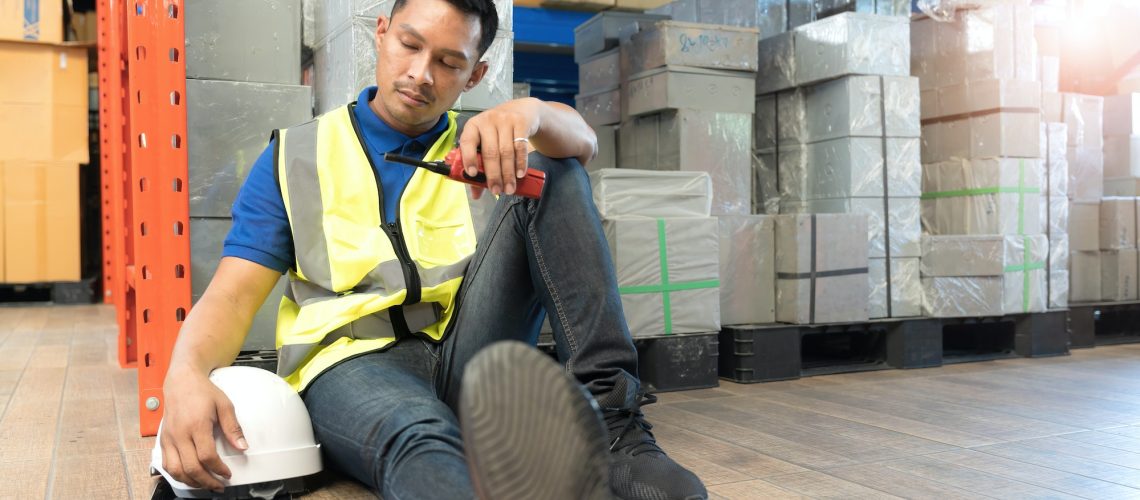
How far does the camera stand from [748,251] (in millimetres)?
3578

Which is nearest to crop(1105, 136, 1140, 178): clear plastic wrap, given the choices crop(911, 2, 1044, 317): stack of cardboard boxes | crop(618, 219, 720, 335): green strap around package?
crop(911, 2, 1044, 317): stack of cardboard boxes

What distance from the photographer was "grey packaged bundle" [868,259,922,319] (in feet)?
12.4

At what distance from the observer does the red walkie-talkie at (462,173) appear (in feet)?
4.72

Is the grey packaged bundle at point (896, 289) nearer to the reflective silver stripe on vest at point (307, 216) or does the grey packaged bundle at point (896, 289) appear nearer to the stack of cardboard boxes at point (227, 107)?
the stack of cardboard boxes at point (227, 107)

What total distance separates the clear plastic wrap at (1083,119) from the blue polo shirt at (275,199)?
3.84 meters

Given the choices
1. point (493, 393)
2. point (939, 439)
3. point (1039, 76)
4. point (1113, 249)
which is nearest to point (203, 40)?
point (493, 393)

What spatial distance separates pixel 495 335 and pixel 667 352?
1.63 meters

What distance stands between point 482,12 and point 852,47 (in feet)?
7.73

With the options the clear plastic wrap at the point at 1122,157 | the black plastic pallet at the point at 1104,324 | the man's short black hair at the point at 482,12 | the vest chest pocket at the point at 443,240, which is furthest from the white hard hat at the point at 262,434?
the clear plastic wrap at the point at 1122,157

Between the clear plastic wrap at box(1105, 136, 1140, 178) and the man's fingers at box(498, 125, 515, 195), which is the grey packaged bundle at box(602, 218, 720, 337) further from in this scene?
the clear plastic wrap at box(1105, 136, 1140, 178)

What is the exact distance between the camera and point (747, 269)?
3.58 metres

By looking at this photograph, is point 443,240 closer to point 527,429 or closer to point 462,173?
point 462,173

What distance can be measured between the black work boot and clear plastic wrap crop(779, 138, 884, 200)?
7.89 ft

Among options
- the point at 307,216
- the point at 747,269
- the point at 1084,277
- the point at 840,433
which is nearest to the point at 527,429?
the point at 307,216
